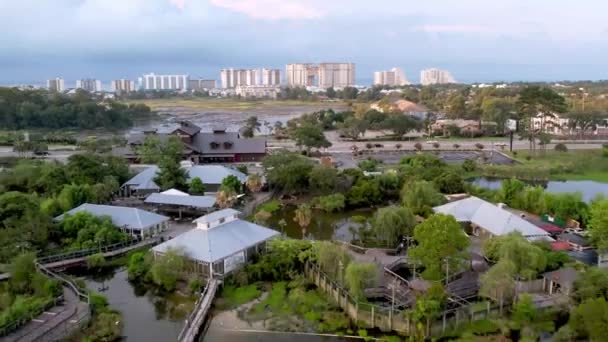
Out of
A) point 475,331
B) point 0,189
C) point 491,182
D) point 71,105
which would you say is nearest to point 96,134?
point 71,105

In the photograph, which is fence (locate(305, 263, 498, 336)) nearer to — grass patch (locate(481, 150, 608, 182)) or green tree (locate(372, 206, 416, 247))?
green tree (locate(372, 206, 416, 247))

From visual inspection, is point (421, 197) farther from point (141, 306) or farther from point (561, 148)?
point (561, 148)

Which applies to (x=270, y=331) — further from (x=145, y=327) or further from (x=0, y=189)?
(x=0, y=189)

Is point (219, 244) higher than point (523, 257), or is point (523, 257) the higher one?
point (523, 257)

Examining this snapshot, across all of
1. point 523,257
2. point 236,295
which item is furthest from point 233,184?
point 523,257

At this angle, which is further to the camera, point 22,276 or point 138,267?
point 138,267
